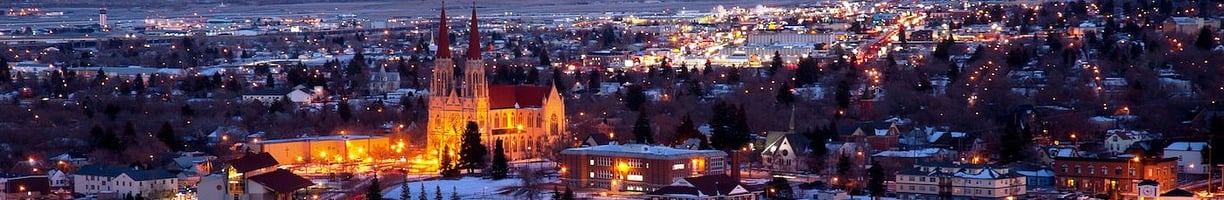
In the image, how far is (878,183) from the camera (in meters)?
50.3

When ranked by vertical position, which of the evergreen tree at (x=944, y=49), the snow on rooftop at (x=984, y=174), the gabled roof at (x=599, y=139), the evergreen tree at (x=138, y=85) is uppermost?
the evergreen tree at (x=944, y=49)

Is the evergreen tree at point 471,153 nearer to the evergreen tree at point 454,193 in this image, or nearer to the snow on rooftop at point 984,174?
the evergreen tree at point 454,193

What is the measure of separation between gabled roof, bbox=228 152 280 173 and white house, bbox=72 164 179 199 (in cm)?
108

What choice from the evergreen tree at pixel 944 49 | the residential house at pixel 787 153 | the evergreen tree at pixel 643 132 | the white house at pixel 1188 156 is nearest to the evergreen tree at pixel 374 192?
the residential house at pixel 787 153

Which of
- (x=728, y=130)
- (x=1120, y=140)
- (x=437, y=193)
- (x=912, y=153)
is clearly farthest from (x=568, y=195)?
(x=1120, y=140)

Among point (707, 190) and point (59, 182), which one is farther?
point (59, 182)

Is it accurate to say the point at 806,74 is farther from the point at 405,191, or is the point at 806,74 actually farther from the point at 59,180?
the point at 405,191

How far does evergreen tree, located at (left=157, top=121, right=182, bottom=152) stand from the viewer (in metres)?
61.5

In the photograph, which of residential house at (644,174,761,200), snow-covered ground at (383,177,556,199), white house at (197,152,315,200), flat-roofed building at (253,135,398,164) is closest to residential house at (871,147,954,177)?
residential house at (644,174,761,200)

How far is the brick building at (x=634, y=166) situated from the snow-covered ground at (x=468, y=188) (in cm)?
62

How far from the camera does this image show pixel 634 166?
5353 centimetres

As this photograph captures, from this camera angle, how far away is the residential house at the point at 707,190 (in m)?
49.1

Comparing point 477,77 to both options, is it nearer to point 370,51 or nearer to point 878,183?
point 878,183

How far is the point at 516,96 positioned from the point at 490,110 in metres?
1.05
